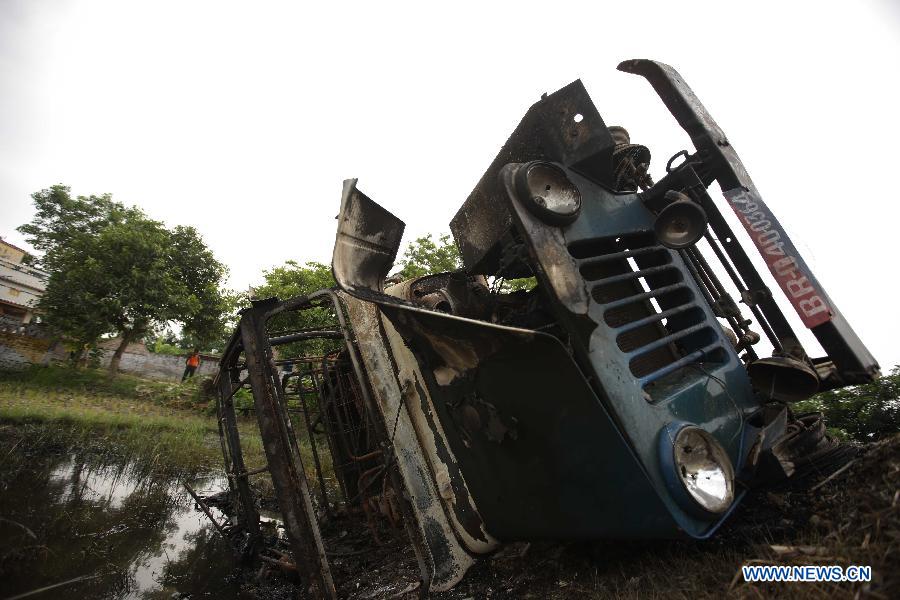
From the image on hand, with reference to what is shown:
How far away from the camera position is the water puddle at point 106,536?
3.85 meters

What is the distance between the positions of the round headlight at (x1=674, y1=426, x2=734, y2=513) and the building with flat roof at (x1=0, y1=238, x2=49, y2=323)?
1529 inches

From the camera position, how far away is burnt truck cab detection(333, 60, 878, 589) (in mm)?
1955

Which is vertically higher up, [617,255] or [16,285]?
[16,285]

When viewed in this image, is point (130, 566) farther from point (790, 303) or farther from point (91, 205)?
point (91, 205)

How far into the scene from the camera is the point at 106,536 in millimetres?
4922

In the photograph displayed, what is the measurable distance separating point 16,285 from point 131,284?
23.1 meters

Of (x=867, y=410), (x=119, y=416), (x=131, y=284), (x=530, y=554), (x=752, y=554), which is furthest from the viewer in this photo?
(x=131, y=284)

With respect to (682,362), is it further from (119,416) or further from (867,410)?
(119,416)

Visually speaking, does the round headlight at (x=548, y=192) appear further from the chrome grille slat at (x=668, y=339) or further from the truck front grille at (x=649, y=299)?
the chrome grille slat at (x=668, y=339)

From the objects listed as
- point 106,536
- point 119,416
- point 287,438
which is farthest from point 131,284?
point 287,438

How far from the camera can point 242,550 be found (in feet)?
15.6

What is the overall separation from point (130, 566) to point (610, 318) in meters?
5.65
